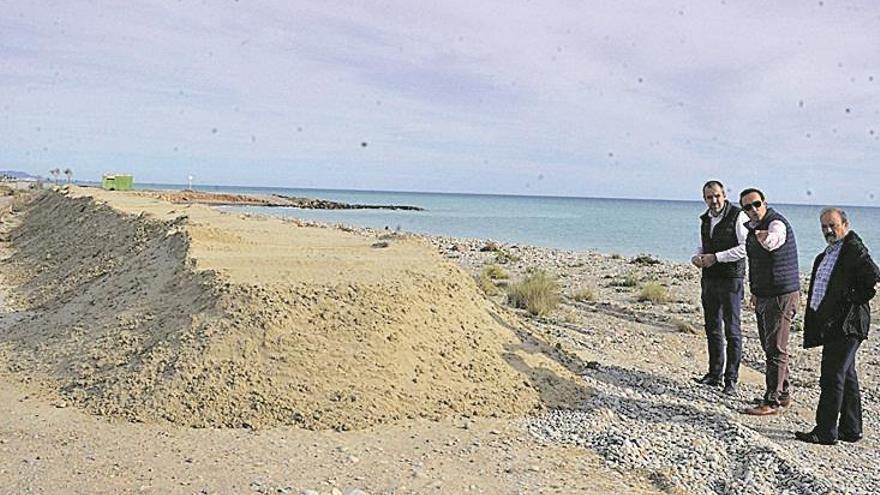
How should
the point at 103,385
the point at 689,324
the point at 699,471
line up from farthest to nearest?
the point at 689,324 → the point at 103,385 → the point at 699,471

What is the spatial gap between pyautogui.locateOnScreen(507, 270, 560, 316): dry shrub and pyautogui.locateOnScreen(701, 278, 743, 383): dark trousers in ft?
17.1

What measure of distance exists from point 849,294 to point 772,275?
33.0 inches

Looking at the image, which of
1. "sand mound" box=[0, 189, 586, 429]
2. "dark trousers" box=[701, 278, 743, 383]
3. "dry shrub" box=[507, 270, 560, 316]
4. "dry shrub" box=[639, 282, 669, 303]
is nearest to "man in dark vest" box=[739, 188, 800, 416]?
"dark trousers" box=[701, 278, 743, 383]

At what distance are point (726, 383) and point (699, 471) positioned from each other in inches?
93.7

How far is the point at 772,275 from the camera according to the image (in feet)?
22.1

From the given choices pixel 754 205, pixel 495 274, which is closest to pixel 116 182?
pixel 495 274

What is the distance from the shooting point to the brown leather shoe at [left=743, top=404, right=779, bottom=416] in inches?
275

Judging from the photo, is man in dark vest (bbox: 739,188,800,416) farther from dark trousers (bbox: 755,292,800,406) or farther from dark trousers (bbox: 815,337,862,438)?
dark trousers (bbox: 815,337,862,438)

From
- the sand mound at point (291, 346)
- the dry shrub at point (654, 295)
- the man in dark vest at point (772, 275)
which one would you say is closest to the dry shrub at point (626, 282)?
the dry shrub at point (654, 295)

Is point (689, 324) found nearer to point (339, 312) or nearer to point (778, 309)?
point (778, 309)

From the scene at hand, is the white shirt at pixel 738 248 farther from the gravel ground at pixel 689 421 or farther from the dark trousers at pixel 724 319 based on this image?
the gravel ground at pixel 689 421

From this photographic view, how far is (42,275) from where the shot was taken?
47.7 ft

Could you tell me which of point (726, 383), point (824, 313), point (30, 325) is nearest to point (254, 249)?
point (30, 325)

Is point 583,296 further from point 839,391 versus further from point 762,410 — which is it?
point 839,391
